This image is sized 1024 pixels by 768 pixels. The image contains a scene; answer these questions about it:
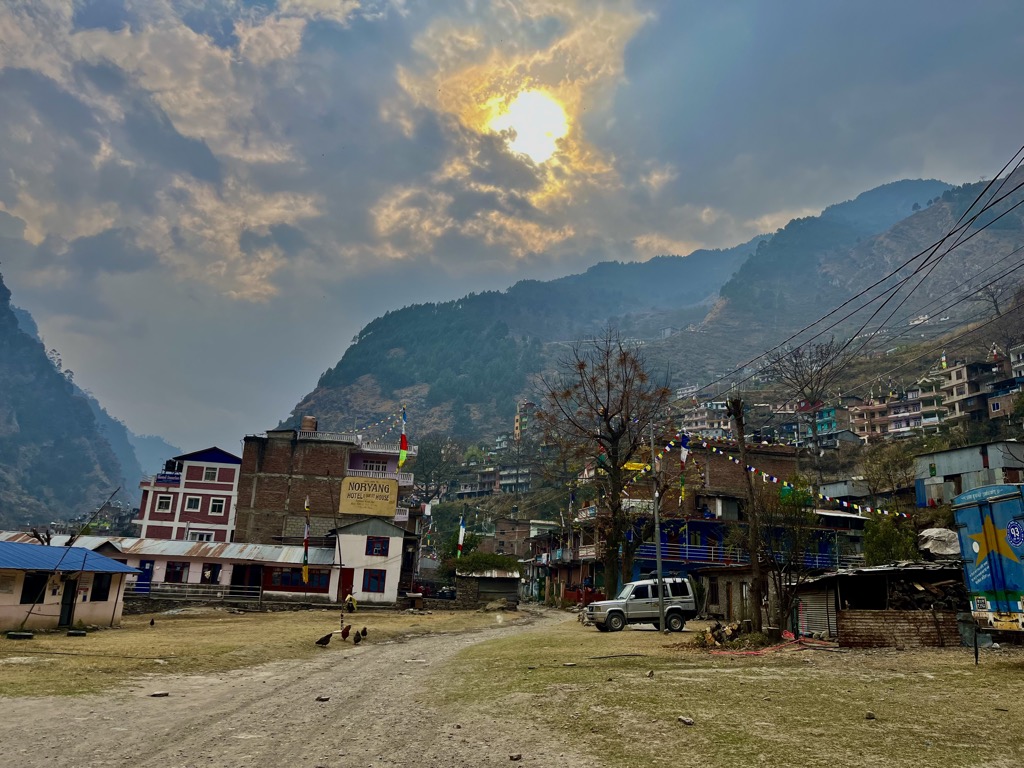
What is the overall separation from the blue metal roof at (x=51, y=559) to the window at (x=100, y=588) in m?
0.58

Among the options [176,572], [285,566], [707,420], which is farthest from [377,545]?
[707,420]

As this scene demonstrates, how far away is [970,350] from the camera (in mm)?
126500

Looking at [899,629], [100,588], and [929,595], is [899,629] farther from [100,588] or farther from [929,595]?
[100,588]

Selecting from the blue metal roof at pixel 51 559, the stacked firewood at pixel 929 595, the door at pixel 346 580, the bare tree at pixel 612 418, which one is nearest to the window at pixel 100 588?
the blue metal roof at pixel 51 559

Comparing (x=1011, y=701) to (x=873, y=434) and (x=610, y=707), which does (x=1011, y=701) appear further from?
(x=873, y=434)

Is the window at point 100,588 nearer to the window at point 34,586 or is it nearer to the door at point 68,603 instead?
the door at point 68,603

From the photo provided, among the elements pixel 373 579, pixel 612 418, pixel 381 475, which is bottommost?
pixel 373 579

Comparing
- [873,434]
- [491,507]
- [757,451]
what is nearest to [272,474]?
[757,451]

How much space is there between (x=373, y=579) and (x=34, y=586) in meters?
27.1

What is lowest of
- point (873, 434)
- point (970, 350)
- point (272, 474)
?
point (272, 474)

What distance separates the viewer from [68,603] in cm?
2850

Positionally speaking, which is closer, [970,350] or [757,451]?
[757,451]

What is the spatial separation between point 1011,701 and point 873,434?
114832 mm

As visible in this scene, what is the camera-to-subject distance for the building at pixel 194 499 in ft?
215
